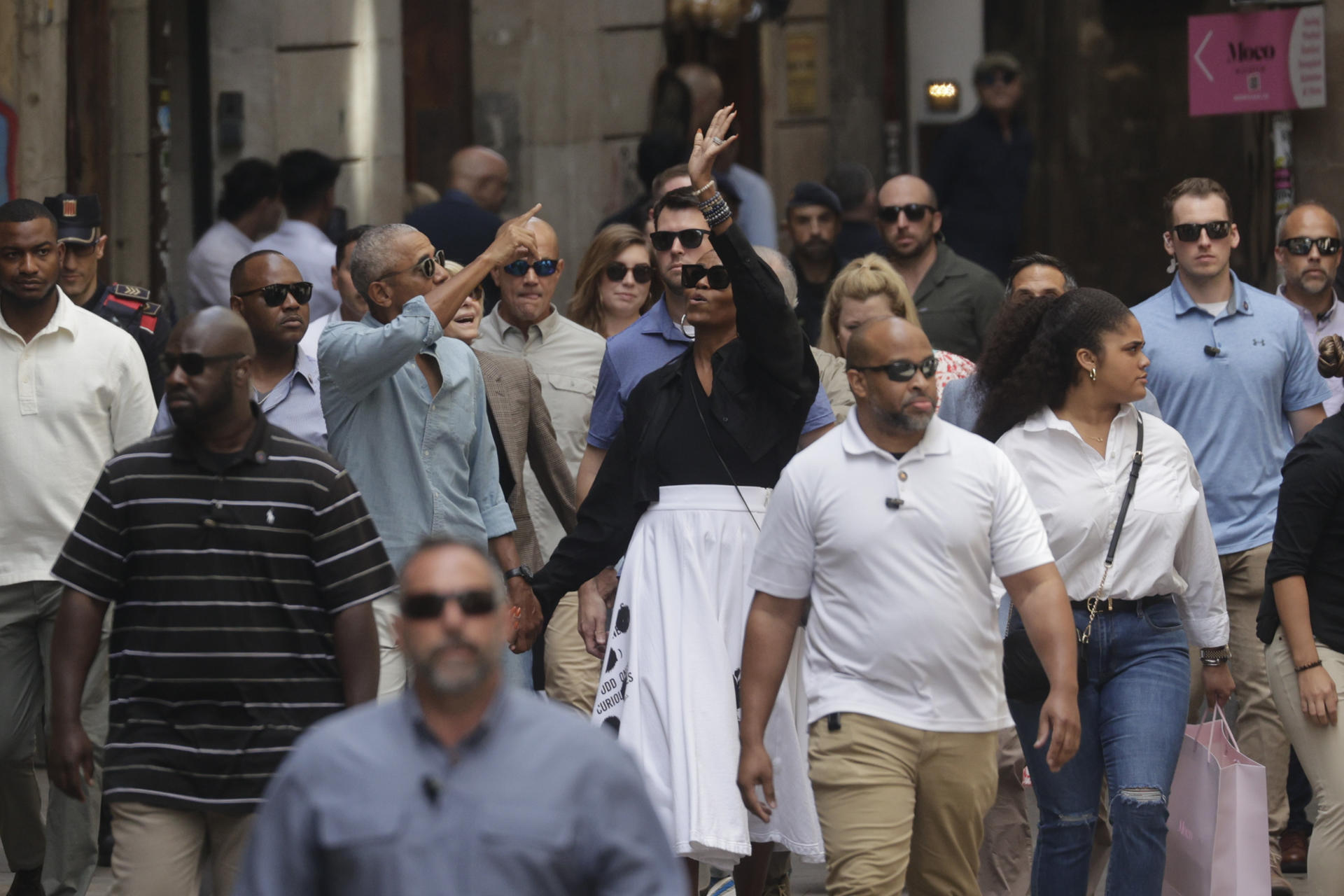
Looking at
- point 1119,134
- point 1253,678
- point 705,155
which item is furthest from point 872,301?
point 1119,134

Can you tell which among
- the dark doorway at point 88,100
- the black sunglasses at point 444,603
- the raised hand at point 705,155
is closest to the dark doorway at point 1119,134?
the dark doorway at point 88,100

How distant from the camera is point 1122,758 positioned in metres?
6.26

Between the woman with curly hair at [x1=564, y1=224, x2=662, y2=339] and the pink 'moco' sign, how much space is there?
352 cm

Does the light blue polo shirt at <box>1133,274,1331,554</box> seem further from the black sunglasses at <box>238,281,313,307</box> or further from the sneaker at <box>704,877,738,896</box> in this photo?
the black sunglasses at <box>238,281,313,307</box>

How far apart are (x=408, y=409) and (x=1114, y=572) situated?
7.15 ft

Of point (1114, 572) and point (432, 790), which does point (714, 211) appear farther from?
point (432, 790)

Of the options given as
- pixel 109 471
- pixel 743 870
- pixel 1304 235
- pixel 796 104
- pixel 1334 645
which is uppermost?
pixel 796 104

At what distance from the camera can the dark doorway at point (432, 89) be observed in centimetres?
1484

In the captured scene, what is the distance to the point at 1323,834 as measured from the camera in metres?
6.70

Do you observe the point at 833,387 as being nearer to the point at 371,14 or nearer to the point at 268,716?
the point at 268,716

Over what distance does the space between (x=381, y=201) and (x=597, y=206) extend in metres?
1.74

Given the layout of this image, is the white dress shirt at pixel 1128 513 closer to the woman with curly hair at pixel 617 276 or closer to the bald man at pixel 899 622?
the bald man at pixel 899 622

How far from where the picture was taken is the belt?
6375 mm

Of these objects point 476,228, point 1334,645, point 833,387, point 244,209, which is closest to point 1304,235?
point 833,387
